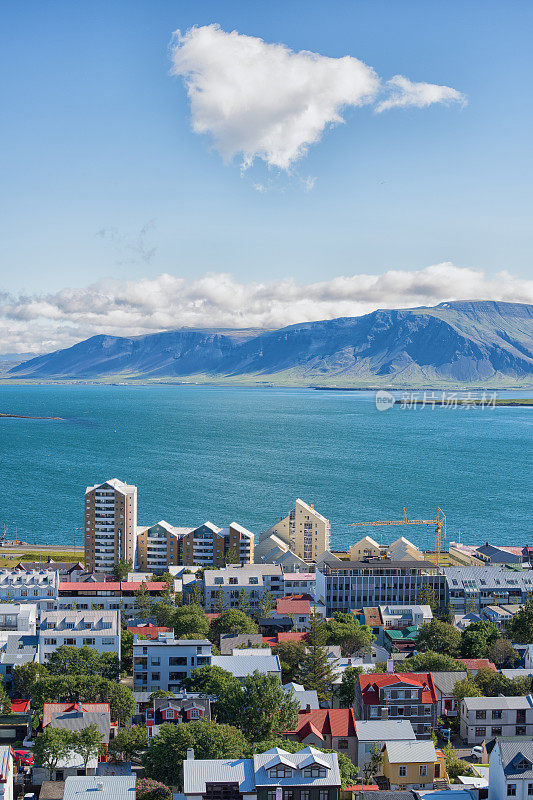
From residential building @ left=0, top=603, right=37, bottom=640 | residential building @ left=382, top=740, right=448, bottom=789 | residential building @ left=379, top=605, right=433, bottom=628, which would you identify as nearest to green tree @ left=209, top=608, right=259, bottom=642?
residential building @ left=379, top=605, right=433, bottom=628

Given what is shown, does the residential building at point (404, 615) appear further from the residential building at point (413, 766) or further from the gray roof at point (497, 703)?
the residential building at point (413, 766)

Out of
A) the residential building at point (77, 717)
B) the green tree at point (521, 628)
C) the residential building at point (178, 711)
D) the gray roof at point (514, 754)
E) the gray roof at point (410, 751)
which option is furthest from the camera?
the green tree at point (521, 628)

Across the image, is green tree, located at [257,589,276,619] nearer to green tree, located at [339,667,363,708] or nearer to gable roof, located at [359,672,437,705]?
green tree, located at [339,667,363,708]

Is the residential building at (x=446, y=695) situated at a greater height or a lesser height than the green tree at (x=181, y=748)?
lesser

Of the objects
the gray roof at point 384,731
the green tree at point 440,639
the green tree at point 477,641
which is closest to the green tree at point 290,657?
the green tree at point 440,639

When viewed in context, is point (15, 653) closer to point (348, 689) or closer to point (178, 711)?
point (178, 711)

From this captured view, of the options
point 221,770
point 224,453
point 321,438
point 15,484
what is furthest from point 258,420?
point 221,770

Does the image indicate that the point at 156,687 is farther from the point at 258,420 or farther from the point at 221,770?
the point at 258,420

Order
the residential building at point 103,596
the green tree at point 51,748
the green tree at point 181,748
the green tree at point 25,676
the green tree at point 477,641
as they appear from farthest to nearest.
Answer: the residential building at point 103,596 → the green tree at point 477,641 → the green tree at point 25,676 → the green tree at point 51,748 → the green tree at point 181,748

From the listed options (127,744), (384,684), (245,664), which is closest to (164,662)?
(245,664)
